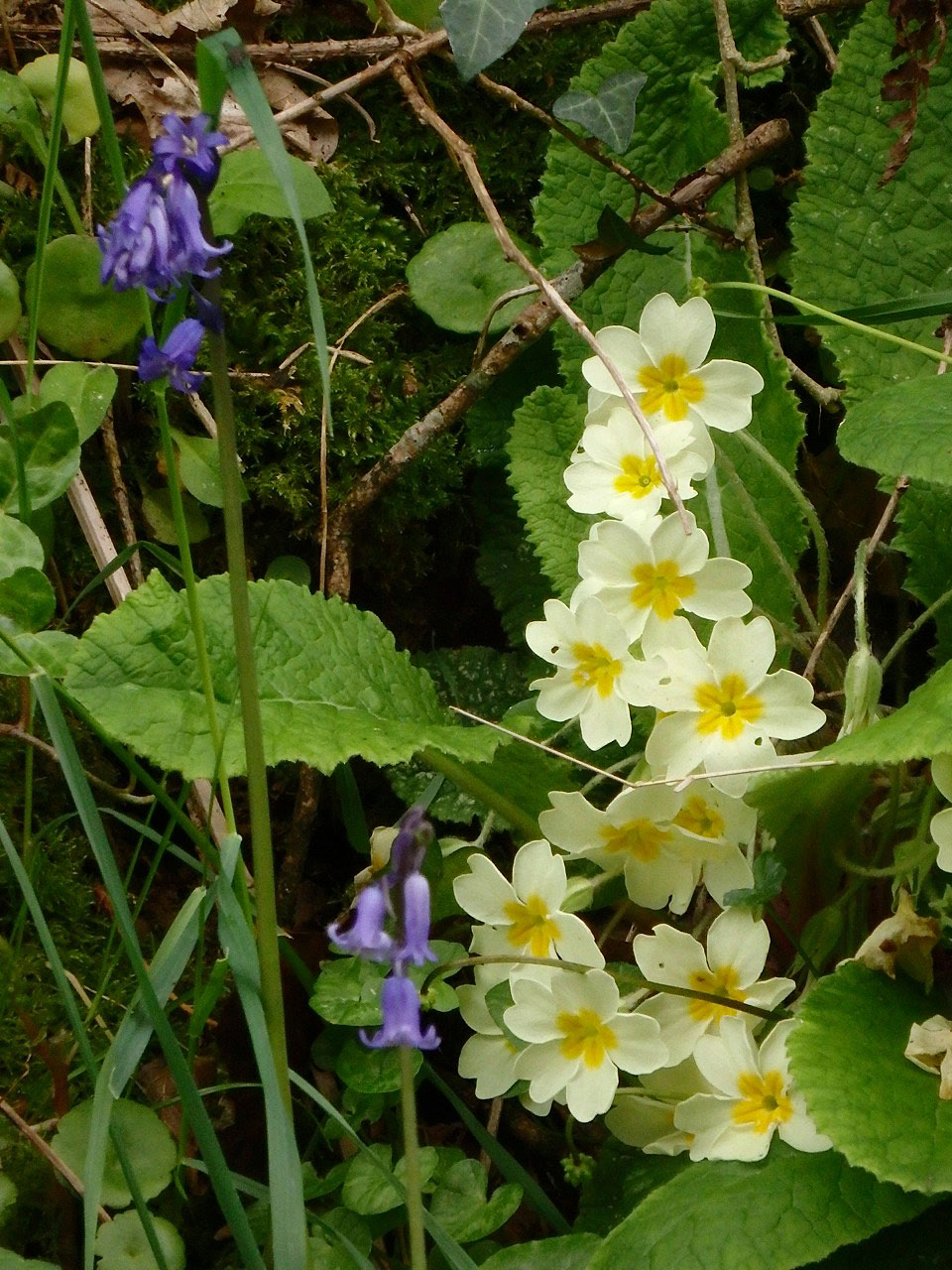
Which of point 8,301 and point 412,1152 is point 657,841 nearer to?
point 412,1152

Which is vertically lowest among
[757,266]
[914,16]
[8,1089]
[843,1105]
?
[8,1089]

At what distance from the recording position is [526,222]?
83.1 inches

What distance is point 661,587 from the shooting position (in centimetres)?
142

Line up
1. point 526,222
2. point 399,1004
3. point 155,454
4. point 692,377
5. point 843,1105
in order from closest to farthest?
1. point 399,1004
2. point 843,1105
3. point 692,377
4. point 155,454
5. point 526,222

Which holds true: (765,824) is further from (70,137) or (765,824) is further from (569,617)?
(70,137)

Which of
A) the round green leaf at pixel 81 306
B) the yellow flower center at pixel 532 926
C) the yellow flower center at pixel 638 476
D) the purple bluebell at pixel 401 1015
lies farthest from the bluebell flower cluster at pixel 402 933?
the round green leaf at pixel 81 306

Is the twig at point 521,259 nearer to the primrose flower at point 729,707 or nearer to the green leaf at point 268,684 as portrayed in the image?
the primrose flower at point 729,707

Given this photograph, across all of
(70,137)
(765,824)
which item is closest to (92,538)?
(70,137)

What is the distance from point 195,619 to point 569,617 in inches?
16.6

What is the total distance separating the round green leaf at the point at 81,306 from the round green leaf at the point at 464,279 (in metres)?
0.43

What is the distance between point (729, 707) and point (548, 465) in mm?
547

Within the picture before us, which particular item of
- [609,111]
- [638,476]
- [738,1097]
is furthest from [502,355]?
[738,1097]

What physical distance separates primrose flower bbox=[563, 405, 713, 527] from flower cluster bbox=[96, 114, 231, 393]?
25.0 inches

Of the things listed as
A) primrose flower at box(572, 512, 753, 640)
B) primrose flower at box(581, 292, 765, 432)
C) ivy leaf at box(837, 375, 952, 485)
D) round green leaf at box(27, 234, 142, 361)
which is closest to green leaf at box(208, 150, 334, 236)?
round green leaf at box(27, 234, 142, 361)
